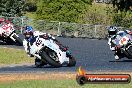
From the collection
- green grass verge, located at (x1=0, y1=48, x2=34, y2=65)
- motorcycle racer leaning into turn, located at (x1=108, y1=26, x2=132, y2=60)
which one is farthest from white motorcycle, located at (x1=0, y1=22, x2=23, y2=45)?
motorcycle racer leaning into turn, located at (x1=108, y1=26, x2=132, y2=60)

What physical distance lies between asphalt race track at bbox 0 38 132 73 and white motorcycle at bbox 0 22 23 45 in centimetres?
65

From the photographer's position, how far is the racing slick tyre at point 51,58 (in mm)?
19984

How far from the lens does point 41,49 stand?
1989 cm

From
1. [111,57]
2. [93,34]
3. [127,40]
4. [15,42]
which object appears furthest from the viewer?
[93,34]

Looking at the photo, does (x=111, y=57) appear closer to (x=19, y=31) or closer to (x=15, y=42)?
(x=15, y=42)

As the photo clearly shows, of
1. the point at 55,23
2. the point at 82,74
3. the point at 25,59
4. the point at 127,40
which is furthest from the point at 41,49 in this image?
the point at 55,23

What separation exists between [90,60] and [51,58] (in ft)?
13.2

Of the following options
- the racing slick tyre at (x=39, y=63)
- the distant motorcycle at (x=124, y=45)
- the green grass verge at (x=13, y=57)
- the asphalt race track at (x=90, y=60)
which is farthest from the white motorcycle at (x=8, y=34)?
the racing slick tyre at (x=39, y=63)

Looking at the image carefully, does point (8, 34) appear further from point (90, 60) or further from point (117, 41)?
→ point (117, 41)

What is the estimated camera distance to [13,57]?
92.2 ft

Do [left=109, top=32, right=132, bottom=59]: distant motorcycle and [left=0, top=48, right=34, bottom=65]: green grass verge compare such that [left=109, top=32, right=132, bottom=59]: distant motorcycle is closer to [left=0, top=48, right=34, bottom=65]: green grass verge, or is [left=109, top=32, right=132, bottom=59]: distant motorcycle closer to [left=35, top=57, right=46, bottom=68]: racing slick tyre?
[left=35, top=57, right=46, bottom=68]: racing slick tyre

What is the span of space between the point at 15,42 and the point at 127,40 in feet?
38.4

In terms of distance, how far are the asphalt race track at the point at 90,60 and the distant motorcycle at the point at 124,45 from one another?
37 cm

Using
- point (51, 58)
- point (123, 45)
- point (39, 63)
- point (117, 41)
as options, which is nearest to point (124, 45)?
point (123, 45)
